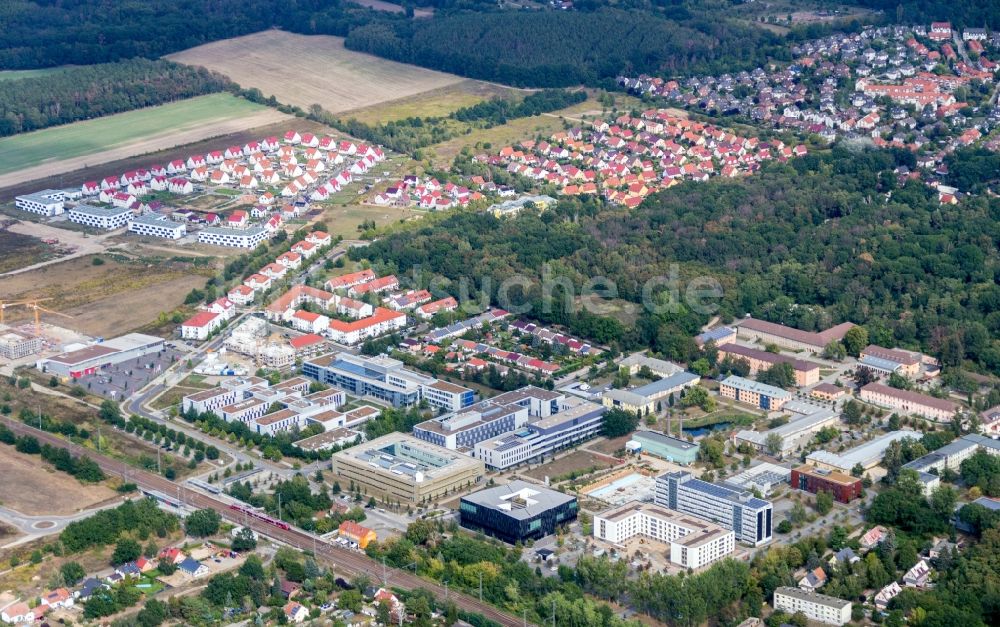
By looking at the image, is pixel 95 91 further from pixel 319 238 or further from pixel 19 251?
pixel 319 238

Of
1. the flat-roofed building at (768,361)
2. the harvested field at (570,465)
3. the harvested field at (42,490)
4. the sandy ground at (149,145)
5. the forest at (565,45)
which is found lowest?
the harvested field at (570,465)

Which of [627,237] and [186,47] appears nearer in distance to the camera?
[627,237]


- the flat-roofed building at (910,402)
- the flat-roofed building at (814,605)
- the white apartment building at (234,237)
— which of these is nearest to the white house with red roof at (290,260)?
the white apartment building at (234,237)

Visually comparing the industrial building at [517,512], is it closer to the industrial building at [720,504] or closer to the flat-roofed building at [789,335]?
the industrial building at [720,504]

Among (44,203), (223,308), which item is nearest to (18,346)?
(223,308)

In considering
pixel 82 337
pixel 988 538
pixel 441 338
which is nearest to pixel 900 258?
pixel 441 338

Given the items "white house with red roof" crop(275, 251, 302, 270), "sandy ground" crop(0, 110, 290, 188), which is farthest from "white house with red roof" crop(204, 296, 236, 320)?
"sandy ground" crop(0, 110, 290, 188)

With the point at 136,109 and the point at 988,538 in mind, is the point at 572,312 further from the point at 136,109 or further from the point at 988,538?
the point at 136,109
